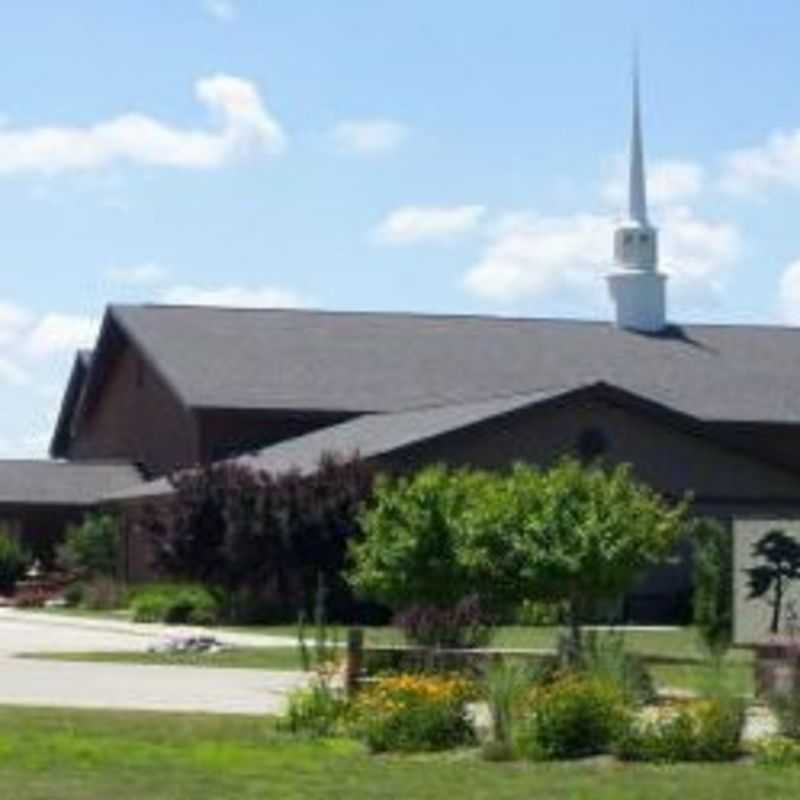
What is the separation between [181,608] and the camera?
169ft

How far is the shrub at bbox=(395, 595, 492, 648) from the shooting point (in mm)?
30328

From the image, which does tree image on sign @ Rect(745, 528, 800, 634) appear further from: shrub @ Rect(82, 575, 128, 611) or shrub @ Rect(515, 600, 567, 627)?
shrub @ Rect(82, 575, 128, 611)

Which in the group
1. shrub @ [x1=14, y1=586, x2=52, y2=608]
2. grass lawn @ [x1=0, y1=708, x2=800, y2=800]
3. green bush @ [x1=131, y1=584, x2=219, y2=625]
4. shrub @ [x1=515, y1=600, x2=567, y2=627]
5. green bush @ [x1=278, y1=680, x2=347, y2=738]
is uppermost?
shrub @ [x1=14, y1=586, x2=52, y2=608]

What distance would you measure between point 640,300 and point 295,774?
58969mm

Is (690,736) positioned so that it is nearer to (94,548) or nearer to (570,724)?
(570,724)

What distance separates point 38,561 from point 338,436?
14129 millimetres

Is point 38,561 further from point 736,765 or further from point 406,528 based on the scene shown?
point 736,765

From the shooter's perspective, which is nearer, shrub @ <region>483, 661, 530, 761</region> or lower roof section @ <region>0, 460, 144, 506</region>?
shrub @ <region>483, 661, 530, 761</region>

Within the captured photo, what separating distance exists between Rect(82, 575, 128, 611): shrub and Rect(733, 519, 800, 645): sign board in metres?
27.7

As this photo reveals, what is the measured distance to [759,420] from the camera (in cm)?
6644

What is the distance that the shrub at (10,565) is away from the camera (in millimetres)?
66312

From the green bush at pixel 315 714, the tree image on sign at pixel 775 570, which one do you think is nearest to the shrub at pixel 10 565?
the tree image on sign at pixel 775 570

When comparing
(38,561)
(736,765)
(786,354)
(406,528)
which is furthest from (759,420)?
(736,765)

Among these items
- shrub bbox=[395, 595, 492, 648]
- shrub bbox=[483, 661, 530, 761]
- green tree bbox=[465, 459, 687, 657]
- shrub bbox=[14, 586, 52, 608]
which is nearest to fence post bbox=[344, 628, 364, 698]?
shrub bbox=[483, 661, 530, 761]
